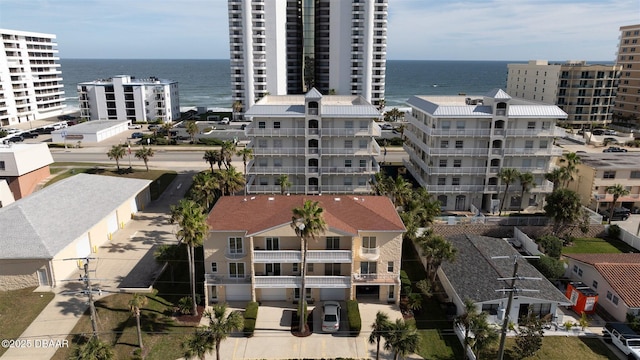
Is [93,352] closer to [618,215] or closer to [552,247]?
[552,247]

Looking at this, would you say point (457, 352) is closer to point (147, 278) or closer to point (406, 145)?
point (147, 278)

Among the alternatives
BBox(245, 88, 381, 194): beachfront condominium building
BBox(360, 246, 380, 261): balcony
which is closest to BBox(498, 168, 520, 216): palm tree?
BBox(245, 88, 381, 194): beachfront condominium building

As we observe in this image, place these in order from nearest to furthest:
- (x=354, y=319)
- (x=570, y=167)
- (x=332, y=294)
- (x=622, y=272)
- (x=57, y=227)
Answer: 1. (x=354, y=319)
2. (x=622, y=272)
3. (x=332, y=294)
4. (x=57, y=227)
5. (x=570, y=167)

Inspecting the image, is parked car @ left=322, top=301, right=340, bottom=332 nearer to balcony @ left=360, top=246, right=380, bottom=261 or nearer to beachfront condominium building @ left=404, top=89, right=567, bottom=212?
balcony @ left=360, top=246, right=380, bottom=261

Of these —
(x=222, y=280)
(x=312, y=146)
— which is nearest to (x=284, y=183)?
(x=312, y=146)

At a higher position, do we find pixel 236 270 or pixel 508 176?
pixel 508 176

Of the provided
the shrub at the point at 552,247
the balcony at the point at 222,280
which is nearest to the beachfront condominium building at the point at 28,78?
the balcony at the point at 222,280
